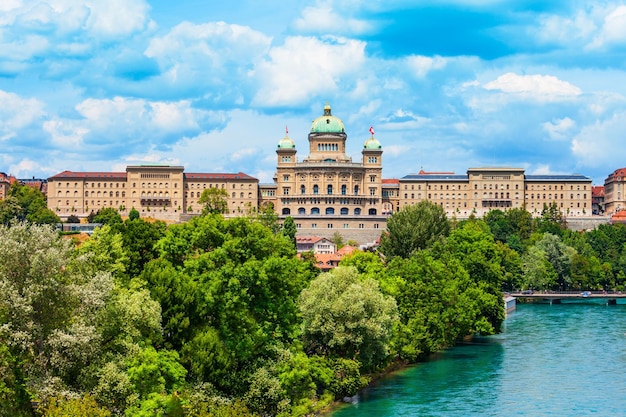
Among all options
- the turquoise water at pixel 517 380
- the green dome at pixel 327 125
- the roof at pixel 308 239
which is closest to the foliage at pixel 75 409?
the turquoise water at pixel 517 380

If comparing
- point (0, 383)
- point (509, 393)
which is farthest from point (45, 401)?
point (509, 393)

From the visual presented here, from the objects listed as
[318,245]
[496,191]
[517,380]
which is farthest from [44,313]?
[496,191]

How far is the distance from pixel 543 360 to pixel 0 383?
3835cm

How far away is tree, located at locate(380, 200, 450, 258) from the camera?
292 feet

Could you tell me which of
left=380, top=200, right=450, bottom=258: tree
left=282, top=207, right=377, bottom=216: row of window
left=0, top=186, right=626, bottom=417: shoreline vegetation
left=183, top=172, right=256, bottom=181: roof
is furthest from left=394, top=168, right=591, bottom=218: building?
left=0, top=186, right=626, bottom=417: shoreline vegetation

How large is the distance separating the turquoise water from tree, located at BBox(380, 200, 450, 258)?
1521cm

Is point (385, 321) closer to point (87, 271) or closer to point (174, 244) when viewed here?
point (174, 244)

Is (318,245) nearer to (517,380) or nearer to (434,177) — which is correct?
(434,177)

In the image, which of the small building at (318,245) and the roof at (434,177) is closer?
the small building at (318,245)

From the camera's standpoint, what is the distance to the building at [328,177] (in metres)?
162

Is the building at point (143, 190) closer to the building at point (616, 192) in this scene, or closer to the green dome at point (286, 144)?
the green dome at point (286, 144)

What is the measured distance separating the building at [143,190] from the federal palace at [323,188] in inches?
6.8

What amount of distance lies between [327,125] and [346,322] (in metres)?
122

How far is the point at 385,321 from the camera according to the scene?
49312mm
